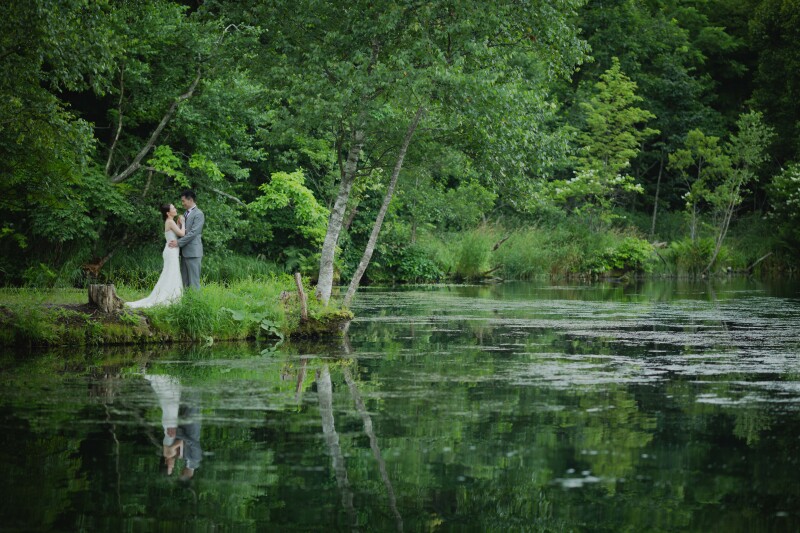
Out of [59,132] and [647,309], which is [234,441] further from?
[647,309]

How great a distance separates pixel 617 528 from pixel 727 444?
99.9 inches

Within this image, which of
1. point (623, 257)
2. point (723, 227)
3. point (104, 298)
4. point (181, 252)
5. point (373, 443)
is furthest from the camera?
point (723, 227)

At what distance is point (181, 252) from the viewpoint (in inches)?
685

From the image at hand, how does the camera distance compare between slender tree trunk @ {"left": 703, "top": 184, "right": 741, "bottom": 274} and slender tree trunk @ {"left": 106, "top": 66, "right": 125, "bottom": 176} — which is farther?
slender tree trunk @ {"left": 703, "top": 184, "right": 741, "bottom": 274}

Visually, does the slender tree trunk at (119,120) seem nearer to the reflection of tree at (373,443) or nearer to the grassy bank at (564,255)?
the grassy bank at (564,255)

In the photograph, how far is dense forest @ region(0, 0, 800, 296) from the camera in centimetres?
1778

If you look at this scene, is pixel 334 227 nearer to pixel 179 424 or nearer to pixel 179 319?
pixel 179 319

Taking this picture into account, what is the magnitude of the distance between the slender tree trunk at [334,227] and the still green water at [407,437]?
2946 mm

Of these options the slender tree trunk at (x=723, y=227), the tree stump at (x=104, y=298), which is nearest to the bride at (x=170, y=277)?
the tree stump at (x=104, y=298)

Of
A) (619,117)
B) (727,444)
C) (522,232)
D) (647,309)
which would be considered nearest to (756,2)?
(619,117)

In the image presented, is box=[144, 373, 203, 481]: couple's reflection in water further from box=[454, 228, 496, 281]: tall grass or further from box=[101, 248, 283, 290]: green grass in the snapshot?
box=[454, 228, 496, 281]: tall grass

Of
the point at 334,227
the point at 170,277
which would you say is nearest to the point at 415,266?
the point at 334,227

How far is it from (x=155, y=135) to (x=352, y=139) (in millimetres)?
9583

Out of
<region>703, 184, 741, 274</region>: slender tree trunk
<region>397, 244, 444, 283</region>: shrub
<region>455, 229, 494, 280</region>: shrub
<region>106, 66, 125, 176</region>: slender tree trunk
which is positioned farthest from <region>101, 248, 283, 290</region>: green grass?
<region>703, 184, 741, 274</region>: slender tree trunk
